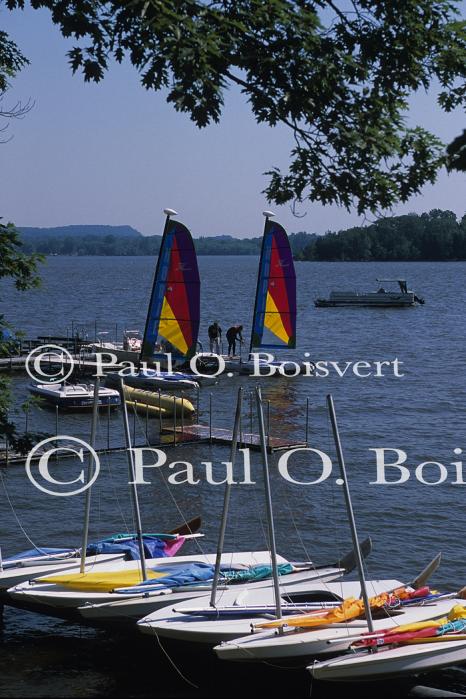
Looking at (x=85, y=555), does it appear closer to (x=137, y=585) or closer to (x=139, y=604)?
(x=137, y=585)

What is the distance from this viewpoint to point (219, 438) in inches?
1368

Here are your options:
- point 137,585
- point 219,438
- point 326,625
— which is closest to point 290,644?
point 326,625

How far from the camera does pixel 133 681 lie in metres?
17.2

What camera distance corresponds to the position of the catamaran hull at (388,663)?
1525 cm

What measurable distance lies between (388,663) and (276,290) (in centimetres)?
2574

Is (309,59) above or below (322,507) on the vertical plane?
above

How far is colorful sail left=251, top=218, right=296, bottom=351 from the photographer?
39.7 metres

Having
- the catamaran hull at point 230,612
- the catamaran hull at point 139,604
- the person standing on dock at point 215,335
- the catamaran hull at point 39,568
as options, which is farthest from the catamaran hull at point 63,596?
the person standing on dock at point 215,335

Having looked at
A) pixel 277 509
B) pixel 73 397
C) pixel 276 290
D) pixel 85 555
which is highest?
pixel 276 290

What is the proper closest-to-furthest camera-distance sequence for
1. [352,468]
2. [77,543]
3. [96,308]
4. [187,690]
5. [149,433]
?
[187,690] < [77,543] < [352,468] < [149,433] < [96,308]

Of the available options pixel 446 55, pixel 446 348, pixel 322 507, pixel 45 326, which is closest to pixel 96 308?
pixel 45 326

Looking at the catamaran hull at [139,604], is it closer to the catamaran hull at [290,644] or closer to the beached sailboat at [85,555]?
the beached sailboat at [85,555]

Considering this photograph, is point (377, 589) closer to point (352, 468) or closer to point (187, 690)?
point (187, 690)

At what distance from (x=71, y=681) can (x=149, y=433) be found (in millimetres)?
20409
